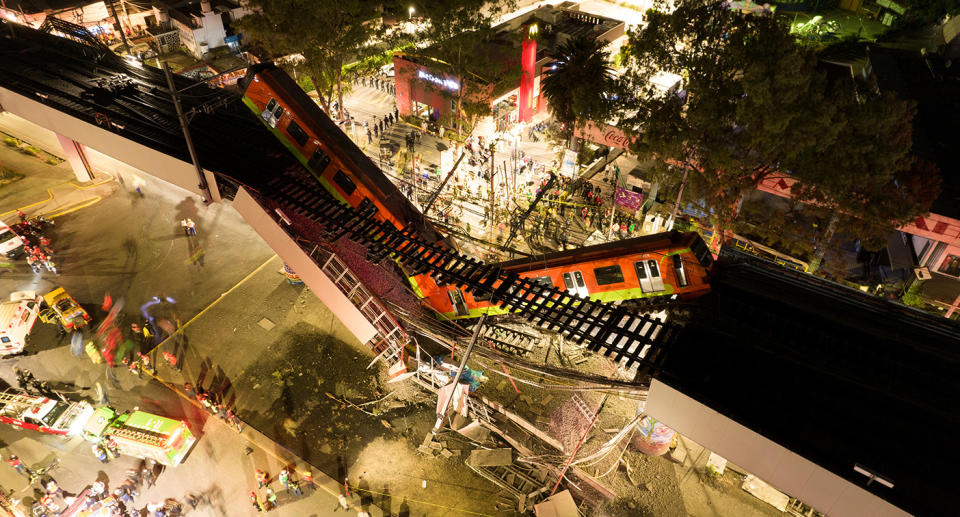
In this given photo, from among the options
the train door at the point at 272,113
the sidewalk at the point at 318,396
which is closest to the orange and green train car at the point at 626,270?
the sidewalk at the point at 318,396

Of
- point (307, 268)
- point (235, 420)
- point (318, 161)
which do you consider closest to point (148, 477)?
point (235, 420)

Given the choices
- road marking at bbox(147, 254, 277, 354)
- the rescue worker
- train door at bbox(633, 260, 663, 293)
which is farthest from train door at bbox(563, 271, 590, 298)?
the rescue worker

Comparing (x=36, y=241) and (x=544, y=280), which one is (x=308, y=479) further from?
(x=36, y=241)

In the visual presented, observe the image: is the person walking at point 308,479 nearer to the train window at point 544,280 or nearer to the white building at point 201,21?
the train window at point 544,280

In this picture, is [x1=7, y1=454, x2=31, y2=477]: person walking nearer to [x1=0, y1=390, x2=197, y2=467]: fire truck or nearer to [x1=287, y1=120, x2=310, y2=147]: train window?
[x1=0, y1=390, x2=197, y2=467]: fire truck

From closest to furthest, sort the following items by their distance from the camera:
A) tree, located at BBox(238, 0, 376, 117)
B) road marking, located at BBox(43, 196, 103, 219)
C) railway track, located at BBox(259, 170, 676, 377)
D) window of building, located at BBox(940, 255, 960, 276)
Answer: railway track, located at BBox(259, 170, 676, 377)
window of building, located at BBox(940, 255, 960, 276)
tree, located at BBox(238, 0, 376, 117)
road marking, located at BBox(43, 196, 103, 219)
